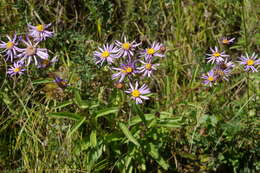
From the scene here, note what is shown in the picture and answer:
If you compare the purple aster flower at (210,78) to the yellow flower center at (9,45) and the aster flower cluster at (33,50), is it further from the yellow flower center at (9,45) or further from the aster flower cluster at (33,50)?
the yellow flower center at (9,45)

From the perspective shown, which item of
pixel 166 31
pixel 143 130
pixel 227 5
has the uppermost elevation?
pixel 227 5

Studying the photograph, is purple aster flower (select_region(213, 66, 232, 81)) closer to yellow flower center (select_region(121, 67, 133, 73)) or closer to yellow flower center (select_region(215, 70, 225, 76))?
yellow flower center (select_region(215, 70, 225, 76))

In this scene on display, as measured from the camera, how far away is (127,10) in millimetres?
2945

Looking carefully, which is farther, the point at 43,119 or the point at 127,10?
the point at 127,10

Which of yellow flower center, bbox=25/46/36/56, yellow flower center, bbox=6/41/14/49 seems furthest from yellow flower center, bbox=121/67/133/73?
yellow flower center, bbox=6/41/14/49

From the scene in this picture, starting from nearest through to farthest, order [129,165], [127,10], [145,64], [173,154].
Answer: [145,64] < [129,165] < [173,154] < [127,10]

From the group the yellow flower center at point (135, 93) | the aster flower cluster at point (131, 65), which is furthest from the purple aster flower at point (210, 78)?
the yellow flower center at point (135, 93)

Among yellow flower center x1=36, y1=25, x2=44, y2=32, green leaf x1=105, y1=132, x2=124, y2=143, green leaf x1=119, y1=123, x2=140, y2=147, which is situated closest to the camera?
green leaf x1=119, y1=123, x2=140, y2=147

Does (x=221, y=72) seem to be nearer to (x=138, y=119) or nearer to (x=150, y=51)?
(x=150, y=51)

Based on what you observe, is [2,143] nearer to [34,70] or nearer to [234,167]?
[34,70]

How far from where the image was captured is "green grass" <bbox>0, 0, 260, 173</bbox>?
7.13ft

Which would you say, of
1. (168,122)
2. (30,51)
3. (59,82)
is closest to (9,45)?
(30,51)

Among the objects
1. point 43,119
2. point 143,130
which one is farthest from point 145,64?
point 43,119

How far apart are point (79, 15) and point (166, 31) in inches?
35.7
